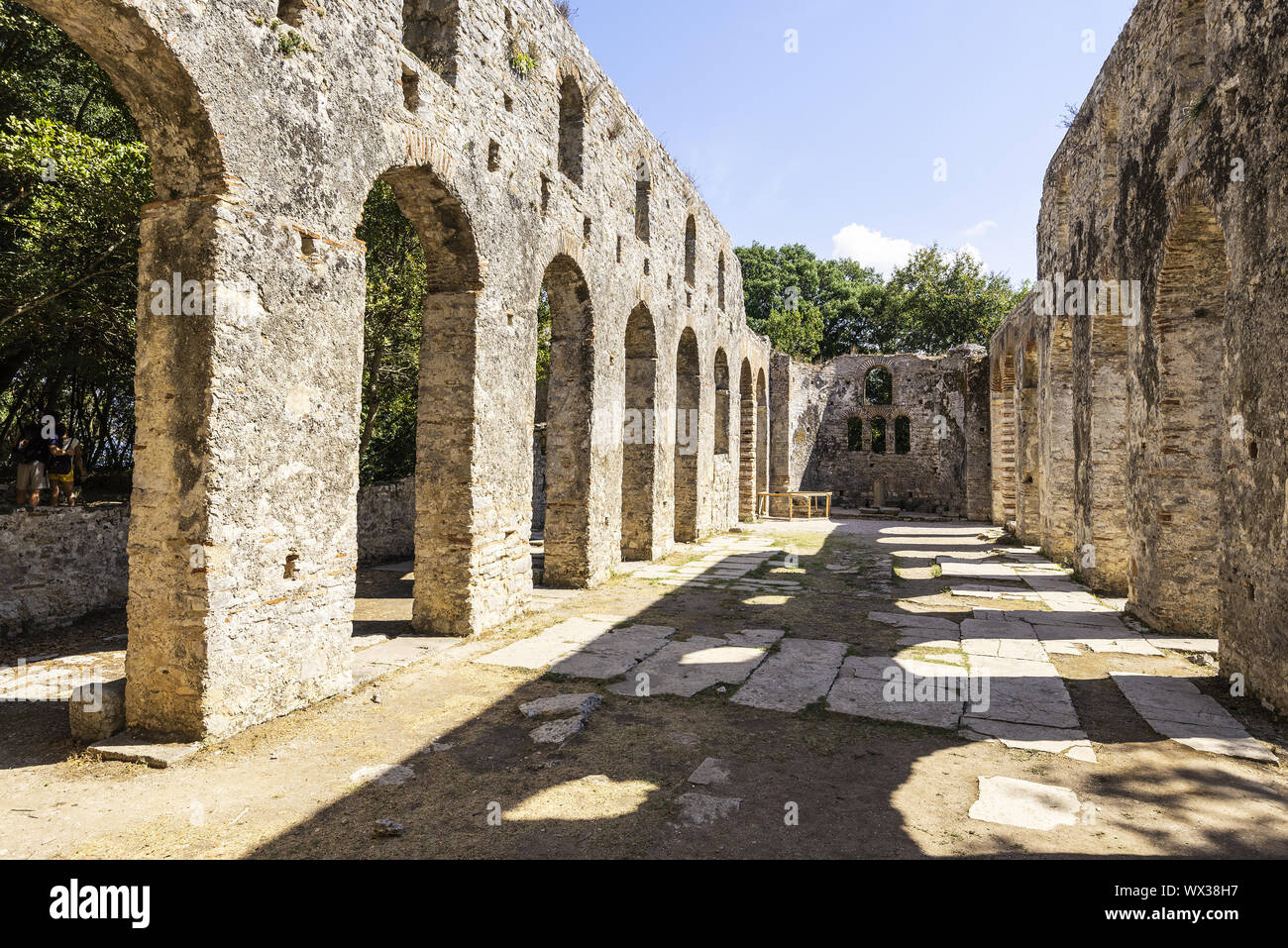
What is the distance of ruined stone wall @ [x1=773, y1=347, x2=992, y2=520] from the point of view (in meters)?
25.2

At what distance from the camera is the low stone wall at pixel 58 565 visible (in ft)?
23.1

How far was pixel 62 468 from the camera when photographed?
34.4 ft

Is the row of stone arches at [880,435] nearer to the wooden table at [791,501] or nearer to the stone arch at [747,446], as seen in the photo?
the wooden table at [791,501]

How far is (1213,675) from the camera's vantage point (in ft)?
19.4

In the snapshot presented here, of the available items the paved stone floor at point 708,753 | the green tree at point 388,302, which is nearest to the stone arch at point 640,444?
the green tree at point 388,302

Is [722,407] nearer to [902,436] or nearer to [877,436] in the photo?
[902,436]

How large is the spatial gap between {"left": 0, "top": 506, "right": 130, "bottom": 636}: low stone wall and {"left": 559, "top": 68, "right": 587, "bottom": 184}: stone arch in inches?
270

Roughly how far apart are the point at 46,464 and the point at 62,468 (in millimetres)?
259

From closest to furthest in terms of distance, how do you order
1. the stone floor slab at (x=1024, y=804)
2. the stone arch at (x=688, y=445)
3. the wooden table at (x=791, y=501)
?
1. the stone floor slab at (x=1024, y=804)
2. the stone arch at (x=688, y=445)
3. the wooden table at (x=791, y=501)

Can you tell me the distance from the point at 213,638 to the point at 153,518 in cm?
83

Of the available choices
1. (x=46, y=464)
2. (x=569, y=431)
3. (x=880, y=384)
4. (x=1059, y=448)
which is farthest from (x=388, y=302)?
(x=880, y=384)

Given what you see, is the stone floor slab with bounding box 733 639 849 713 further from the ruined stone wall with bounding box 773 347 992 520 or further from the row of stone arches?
the row of stone arches
